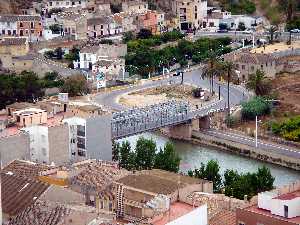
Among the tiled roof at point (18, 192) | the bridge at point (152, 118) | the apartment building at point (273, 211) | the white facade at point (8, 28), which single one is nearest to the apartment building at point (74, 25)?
the white facade at point (8, 28)

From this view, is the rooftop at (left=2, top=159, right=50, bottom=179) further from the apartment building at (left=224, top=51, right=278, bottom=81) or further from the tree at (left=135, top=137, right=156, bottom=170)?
the apartment building at (left=224, top=51, right=278, bottom=81)

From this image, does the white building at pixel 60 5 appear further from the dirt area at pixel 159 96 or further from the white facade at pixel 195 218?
the white facade at pixel 195 218

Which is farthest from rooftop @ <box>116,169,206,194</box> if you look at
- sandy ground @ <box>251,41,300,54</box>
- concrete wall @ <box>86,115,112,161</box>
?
sandy ground @ <box>251,41,300,54</box>

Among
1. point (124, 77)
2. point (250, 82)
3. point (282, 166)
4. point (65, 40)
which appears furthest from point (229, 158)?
point (65, 40)

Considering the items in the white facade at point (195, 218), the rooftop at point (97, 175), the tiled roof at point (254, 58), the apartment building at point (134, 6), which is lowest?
the rooftop at point (97, 175)

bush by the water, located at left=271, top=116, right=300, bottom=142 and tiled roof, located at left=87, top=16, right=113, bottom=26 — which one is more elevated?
tiled roof, located at left=87, top=16, right=113, bottom=26

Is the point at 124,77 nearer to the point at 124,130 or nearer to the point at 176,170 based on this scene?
the point at 124,130

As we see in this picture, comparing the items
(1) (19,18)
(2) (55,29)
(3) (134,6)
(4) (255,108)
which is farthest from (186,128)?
(3) (134,6)
